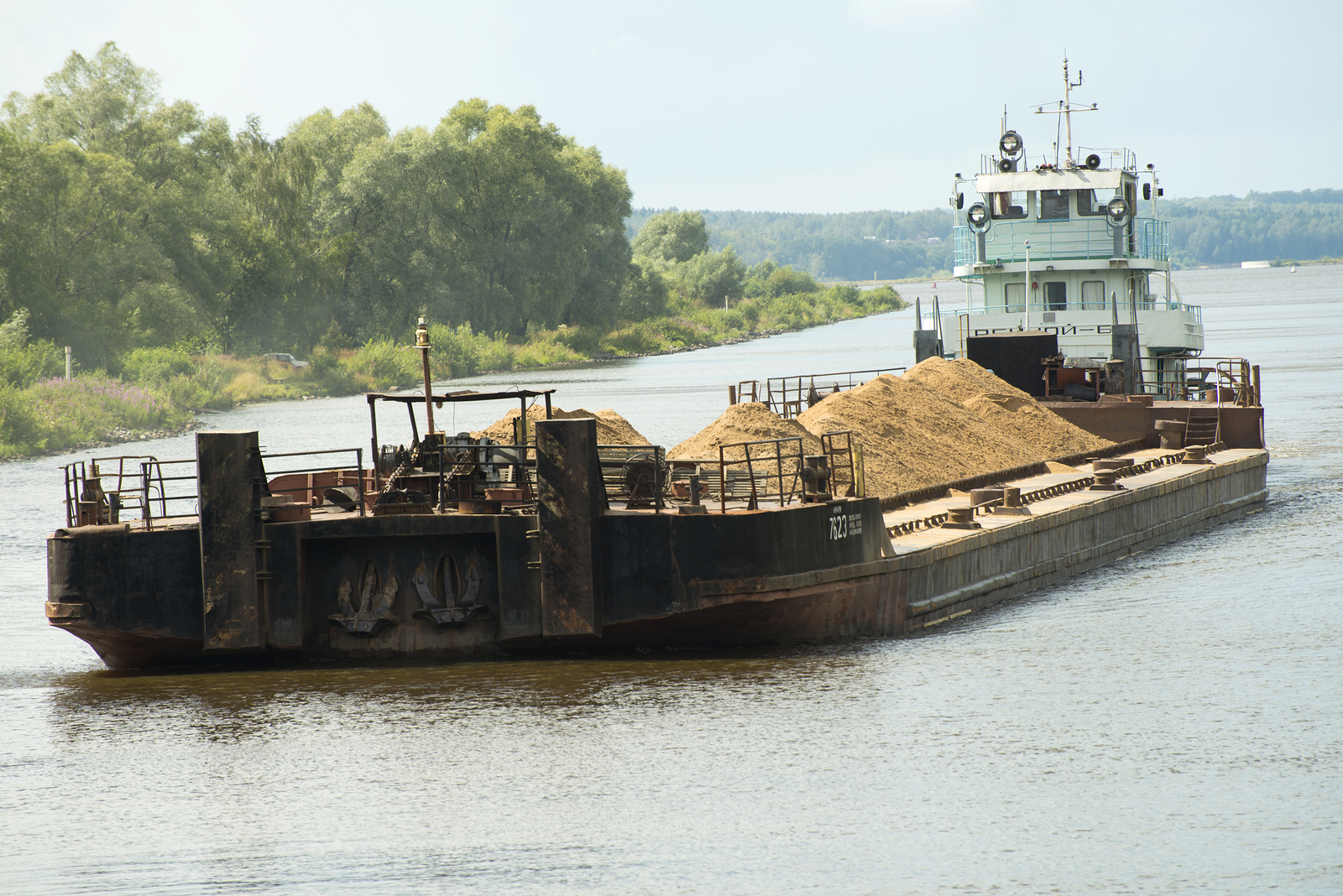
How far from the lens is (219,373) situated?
51625 mm

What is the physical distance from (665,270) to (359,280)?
159ft

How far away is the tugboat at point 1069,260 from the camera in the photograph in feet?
87.7

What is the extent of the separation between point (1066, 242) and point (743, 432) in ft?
40.8

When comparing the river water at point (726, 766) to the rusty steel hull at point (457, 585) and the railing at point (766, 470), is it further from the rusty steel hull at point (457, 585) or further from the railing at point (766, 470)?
the railing at point (766, 470)

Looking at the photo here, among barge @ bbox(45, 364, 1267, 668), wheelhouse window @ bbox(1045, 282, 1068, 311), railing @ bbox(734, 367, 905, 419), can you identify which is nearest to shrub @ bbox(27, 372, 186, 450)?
railing @ bbox(734, 367, 905, 419)

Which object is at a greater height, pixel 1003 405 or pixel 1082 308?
pixel 1082 308

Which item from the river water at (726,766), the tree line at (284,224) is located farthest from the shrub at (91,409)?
the river water at (726,766)

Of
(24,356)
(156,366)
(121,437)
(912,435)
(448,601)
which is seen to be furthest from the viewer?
(156,366)

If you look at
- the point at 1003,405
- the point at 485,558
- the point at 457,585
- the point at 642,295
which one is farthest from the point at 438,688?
the point at 642,295

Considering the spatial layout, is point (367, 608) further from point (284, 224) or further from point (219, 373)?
point (284, 224)

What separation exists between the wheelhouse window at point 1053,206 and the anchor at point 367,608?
18436 mm

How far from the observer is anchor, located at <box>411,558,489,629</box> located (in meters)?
12.9

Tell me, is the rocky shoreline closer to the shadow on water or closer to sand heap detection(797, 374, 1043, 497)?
sand heap detection(797, 374, 1043, 497)

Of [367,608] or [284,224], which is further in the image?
[284,224]
